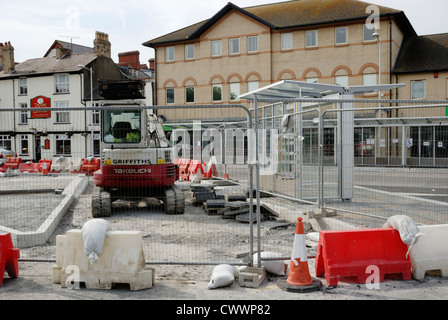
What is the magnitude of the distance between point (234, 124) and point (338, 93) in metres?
6.24

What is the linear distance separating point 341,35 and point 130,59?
2880cm

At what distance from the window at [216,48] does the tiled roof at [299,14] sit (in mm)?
1513

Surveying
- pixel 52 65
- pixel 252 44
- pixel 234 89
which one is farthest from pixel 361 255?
pixel 52 65

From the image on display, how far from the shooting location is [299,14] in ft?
118

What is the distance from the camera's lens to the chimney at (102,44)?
46.2 meters

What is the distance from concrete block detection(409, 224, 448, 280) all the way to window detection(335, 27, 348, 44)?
98.7ft

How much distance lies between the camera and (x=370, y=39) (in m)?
32.7

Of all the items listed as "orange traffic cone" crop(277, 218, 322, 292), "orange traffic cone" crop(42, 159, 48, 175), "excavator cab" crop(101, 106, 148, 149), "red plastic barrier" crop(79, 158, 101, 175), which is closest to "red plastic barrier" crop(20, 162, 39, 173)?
"orange traffic cone" crop(42, 159, 48, 175)

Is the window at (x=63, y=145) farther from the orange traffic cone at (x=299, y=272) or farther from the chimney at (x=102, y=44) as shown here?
the chimney at (x=102, y=44)

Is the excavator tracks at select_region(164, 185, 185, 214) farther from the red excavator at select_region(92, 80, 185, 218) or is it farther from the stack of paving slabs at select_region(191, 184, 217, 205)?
the stack of paving slabs at select_region(191, 184, 217, 205)

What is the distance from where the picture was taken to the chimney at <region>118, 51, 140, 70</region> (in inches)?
2101

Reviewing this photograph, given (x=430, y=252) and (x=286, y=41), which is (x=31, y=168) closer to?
(x=430, y=252)

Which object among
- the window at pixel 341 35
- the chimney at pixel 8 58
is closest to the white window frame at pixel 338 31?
the window at pixel 341 35
